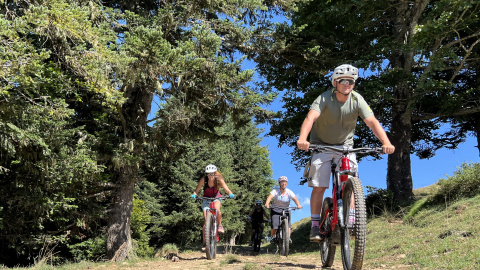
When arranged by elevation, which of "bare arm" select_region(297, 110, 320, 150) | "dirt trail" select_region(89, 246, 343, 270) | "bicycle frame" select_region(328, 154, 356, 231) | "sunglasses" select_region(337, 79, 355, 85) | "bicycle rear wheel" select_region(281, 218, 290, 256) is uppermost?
"sunglasses" select_region(337, 79, 355, 85)

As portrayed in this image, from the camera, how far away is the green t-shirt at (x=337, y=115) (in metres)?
4.83

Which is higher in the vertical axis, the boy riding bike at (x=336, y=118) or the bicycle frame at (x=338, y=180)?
the boy riding bike at (x=336, y=118)

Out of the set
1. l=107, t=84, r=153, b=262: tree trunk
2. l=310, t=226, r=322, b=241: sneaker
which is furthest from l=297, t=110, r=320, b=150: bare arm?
l=107, t=84, r=153, b=262: tree trunk

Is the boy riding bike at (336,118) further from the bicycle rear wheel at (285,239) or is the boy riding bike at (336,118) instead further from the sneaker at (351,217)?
the bicycle rear wheel at (285,239)

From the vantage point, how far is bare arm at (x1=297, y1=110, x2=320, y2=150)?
4.45m

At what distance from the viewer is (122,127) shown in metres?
12.5

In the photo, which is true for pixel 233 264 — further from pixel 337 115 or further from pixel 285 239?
pixel 337 115

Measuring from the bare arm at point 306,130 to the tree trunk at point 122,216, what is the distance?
881cm

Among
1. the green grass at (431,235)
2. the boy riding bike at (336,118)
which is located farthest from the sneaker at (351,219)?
the green grass at (431,235)

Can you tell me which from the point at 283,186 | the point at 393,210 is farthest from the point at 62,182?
the point at 393,210

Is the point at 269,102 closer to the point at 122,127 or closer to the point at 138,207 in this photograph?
Result: the point at 122,127

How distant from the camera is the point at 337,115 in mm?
4852

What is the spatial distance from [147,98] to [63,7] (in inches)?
201

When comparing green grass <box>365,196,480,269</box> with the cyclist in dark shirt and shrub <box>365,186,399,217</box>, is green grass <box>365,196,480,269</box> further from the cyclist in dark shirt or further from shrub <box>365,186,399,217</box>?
the cyclist in dark shirt
